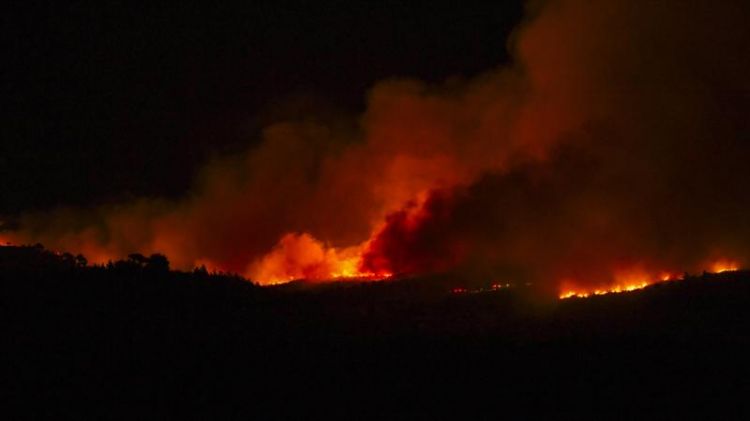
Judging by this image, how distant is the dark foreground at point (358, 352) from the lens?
388 inches

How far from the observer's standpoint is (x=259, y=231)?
3831 cm

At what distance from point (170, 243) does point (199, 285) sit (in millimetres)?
21694

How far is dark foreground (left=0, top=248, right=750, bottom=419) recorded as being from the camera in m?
9.87

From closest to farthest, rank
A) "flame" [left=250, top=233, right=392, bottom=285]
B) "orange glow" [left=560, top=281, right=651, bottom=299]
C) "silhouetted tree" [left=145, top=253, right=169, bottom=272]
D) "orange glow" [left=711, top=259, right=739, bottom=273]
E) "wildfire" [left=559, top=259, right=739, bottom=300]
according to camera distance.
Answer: "silhouetted tree" [left=145, top=253, right=169, bottom=272] < "wildfire" [left=559, top=259, right=739, bottom=300] < "orange glow" [left=560, top=281, right=651, bottom=299] < "orange glow" [left=711, top=259, right=739, bottom=273] < "flame" [left=250, top=233, right=392, bottom=285]

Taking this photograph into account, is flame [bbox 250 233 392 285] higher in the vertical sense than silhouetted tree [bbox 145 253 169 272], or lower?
higher

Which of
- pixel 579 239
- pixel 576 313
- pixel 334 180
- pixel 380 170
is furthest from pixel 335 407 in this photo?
pixel 334 180

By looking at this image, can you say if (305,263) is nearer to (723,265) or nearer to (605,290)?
(605,290)

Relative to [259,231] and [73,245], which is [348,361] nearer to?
[259,231]

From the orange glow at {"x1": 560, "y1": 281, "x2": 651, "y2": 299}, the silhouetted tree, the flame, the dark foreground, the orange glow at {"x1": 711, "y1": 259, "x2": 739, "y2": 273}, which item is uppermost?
the flame

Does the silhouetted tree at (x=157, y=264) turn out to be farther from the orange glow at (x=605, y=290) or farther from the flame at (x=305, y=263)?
the orange glow at (x=605, y=290)

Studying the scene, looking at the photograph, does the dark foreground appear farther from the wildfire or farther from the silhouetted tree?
the wildfire

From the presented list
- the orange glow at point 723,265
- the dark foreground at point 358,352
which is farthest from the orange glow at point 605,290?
the orange glow at point 723,265

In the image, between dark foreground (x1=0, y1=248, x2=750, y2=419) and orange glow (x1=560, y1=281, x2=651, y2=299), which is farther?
orange glow (x1=560, y1=281, x2=651, y2=299)

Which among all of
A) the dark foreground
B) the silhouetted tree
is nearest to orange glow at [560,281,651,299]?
the dark foreground
